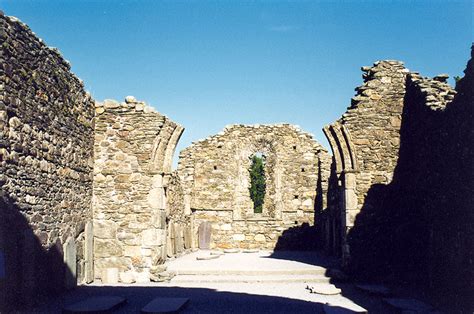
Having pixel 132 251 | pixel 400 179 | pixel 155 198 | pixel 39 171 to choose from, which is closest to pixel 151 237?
pixel 132 251

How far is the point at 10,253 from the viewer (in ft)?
21.1

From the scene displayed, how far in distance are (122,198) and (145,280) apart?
2.02 meters

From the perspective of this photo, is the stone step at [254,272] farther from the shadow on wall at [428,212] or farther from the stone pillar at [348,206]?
the shadow on wall at [428,212]

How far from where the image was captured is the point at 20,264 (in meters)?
6.71

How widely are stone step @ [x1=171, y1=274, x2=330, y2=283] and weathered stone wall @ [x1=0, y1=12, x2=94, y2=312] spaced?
2296mm

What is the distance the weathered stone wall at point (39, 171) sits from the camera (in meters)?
6.38

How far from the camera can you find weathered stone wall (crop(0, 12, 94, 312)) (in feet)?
20.9

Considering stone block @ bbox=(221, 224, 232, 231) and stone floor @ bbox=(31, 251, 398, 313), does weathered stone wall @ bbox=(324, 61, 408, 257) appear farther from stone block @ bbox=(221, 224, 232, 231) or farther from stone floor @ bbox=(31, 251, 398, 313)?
stone block @ bbox=(221, 224, 232, 231)

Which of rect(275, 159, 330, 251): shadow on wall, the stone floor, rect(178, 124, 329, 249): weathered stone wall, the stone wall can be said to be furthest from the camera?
rect(178, 124, 329, 249): weathered stone wall

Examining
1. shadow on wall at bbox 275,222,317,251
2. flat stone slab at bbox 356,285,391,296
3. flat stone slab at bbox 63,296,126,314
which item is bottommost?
shadow on wall at bbox 275,222,317,251

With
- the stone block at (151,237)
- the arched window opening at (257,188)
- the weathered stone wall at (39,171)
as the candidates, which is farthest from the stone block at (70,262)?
the arched window opening at (257,188)

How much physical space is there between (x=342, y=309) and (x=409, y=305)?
3.67 feet

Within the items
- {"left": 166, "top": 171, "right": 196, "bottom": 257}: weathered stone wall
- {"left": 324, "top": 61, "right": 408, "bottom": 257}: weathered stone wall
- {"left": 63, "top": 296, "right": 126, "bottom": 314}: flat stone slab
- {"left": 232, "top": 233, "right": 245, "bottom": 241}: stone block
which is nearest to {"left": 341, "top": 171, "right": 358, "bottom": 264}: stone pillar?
{"left": 324, "top": 61, "right": 408, "bottom": 257}: weathered stone wall

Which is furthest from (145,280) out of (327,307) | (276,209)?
(276,209)
